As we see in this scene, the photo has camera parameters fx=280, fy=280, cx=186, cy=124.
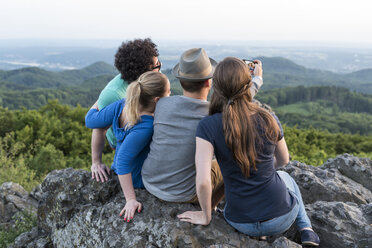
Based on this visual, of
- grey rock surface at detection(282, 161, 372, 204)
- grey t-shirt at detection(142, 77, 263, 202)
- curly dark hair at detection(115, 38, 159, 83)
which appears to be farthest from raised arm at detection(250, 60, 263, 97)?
grey rock surface at detection(282, 161, 372, 204)

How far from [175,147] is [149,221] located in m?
0.94

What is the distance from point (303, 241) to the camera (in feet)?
10.1

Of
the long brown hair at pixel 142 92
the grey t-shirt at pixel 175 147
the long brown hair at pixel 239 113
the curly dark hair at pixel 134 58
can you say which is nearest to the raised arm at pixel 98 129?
the long brown hair at pixel 142 92

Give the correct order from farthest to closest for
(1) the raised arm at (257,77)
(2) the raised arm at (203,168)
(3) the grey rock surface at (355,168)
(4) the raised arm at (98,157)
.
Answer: (3) the grey rock surface at (355,168) → (4) the raised arm at (98,157) → (1) the raised arm at (257,77) → (2) the raised arm at (203,168)

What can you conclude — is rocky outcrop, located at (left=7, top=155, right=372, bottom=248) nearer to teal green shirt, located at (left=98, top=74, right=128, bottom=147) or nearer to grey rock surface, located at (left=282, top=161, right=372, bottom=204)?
grey rock surface, located at (left=282, top=161, right=372, bottom=204)

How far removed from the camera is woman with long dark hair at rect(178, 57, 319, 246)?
→ 2393 millimetres

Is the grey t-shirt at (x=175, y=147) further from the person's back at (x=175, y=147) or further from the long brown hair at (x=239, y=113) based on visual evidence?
the long brown hair at (x=239, y=113)

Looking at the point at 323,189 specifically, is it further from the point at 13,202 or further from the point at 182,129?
the point at 13,202

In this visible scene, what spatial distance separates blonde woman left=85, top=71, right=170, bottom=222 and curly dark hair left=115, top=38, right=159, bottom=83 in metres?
0.70

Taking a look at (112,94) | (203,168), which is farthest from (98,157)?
(203,168)

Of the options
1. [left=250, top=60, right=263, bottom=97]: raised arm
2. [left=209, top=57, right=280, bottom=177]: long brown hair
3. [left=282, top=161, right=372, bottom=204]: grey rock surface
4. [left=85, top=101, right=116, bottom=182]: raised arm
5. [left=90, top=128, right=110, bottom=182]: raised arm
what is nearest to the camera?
[left=209, top=57, right=280, bottom=177]: long brown hair

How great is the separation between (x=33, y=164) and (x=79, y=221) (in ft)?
42.2

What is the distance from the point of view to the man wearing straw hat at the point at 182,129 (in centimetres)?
278

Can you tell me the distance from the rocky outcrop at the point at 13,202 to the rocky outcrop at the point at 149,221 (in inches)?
102
